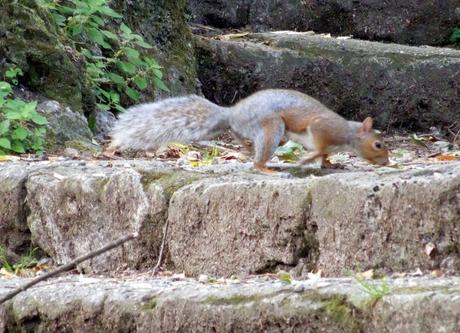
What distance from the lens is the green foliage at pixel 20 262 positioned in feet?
19.5

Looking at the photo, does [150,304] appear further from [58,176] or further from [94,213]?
[58,176]

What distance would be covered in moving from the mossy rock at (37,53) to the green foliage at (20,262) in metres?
2.18

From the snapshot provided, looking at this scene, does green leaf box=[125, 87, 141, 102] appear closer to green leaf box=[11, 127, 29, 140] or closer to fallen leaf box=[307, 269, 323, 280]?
green leaf box=[11, 127, 29, 140]

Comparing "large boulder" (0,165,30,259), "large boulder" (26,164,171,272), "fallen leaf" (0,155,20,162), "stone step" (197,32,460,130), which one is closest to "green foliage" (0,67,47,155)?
"fallen leaf" (0,155,20,162)

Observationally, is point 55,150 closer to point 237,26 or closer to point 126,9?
point 126,9

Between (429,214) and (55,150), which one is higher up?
(429,214)

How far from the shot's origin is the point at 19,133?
7422mm

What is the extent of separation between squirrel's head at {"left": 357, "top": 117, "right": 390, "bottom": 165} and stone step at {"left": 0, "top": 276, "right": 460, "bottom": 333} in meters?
1.58

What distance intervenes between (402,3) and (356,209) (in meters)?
7.58

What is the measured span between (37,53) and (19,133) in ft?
3.11

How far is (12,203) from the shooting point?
20.2ft

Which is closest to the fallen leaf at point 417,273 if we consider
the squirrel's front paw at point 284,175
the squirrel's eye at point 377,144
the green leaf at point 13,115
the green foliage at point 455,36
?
the squirrel's front paw at point 284,175

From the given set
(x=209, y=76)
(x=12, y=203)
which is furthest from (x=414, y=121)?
(x=12, y=203)

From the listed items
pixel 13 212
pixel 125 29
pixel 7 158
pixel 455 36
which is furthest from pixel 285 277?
pixel 455 36
